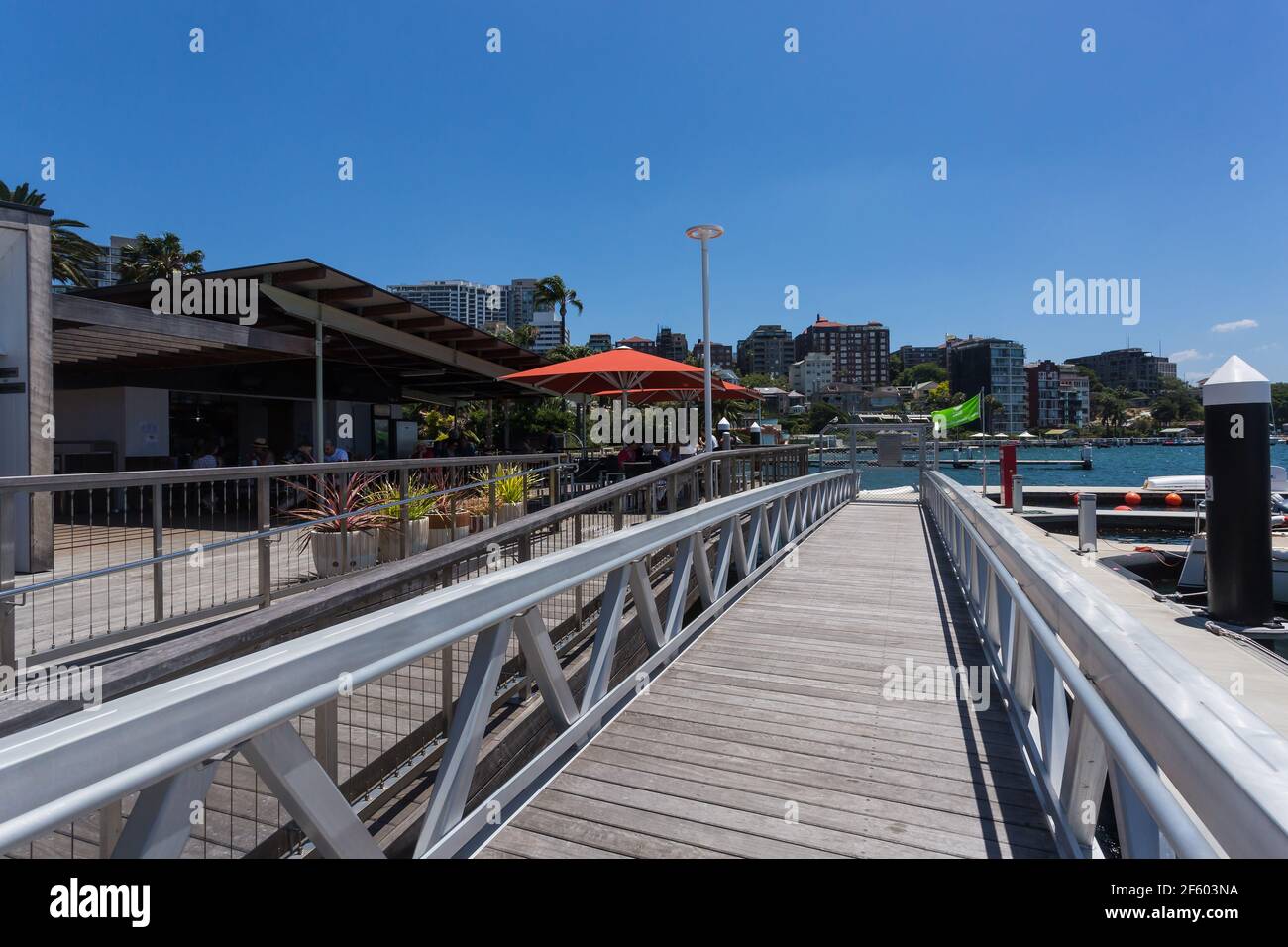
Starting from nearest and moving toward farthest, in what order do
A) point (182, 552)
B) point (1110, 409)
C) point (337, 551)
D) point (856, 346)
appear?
point (182, 552) < point (337, 551) < point (1110, 409) < point (856, 346)

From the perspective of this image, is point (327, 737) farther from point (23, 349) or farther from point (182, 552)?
point (23, 349)

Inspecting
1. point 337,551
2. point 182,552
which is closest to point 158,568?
point 182,552

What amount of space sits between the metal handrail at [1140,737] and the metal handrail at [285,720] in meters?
→ 1.76

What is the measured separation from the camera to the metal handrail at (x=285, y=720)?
1.15 metres

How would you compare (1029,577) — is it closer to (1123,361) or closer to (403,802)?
(403,802)

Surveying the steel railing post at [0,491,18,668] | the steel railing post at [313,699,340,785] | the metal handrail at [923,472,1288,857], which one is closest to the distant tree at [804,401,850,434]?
the steel railing post at [0,491,18,668]

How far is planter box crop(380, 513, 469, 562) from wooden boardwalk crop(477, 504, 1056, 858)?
127 inches

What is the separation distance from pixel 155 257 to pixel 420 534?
4570 cm

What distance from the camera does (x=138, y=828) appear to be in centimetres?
134

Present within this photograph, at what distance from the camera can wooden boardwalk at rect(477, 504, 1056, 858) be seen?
273 centimetres

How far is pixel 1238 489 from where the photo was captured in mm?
9172

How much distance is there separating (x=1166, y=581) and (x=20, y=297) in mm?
20161

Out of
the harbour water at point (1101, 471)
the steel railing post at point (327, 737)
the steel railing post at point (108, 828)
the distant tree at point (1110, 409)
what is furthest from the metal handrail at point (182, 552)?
the distant tree at point (1110, 409)

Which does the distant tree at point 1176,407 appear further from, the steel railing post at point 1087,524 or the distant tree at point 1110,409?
the steel railing post at point 1087,524
